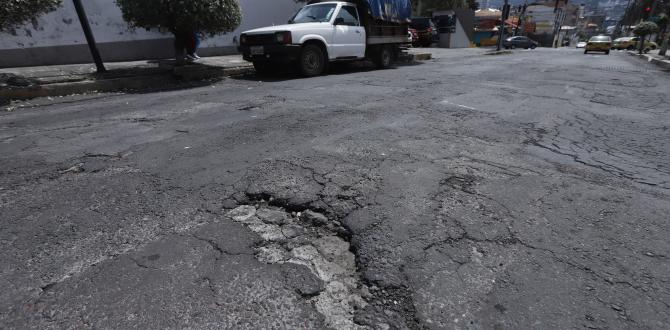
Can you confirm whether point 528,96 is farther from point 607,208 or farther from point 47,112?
point 47,112

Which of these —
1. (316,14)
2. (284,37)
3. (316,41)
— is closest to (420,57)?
(316,14)

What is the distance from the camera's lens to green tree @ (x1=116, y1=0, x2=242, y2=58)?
734 cm

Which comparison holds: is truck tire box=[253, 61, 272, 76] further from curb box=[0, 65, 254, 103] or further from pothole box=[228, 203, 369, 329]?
pothole box=[228, 203, 369, 329]

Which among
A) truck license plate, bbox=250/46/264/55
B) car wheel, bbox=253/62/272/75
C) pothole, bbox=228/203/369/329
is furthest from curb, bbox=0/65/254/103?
pothole, bbox=228/203/369/329

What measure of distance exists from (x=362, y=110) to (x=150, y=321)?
164 inches

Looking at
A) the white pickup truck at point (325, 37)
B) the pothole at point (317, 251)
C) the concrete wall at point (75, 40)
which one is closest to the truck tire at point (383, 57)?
the white pickup truck at point (325, 37)

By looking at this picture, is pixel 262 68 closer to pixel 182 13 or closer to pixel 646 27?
pixel 182 13

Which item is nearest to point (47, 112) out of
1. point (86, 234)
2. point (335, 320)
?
point (86, 234)

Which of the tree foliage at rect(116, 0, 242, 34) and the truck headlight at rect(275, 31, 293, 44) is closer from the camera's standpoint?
the tree foliage at rect(116, 0, 242, 34)

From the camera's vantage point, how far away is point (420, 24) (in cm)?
2627

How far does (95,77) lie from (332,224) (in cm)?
765

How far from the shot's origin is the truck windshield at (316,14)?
9078 millimetres

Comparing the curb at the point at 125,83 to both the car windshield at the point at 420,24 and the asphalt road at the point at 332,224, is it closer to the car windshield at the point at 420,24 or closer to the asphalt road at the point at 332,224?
the asphalt road at the point at 332,224

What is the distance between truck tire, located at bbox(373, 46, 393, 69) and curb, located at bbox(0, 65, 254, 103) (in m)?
4.08
